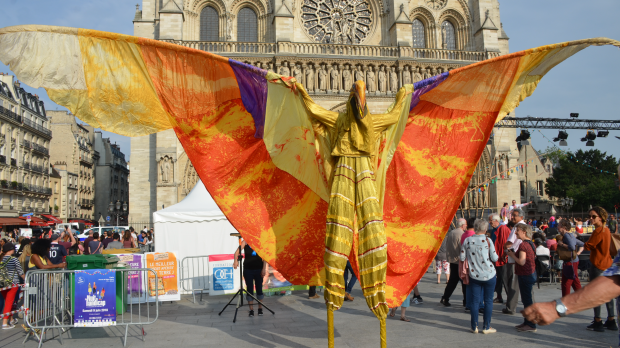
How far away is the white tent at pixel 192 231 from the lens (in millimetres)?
9555

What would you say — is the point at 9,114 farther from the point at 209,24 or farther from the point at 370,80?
the point at 370,80

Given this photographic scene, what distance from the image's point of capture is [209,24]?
81.4 ft

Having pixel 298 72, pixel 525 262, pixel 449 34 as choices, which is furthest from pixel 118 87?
pixel 449 34

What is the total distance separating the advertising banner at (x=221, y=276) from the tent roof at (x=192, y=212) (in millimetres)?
1136

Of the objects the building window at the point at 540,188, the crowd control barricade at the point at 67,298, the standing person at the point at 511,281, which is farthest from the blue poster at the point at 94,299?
the building window at the point at 540,188

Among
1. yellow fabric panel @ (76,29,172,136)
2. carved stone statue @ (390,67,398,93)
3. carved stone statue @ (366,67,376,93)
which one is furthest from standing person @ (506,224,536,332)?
carved stone statue @ (390,67,398,93)

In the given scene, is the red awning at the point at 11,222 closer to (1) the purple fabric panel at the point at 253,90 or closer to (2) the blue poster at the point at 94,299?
(2) the blue poster at the point at 94,299

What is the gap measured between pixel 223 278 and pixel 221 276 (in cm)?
6

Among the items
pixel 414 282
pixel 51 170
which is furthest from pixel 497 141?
pixel 51 170

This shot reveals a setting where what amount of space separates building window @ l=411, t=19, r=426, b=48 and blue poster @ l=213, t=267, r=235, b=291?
21960mm

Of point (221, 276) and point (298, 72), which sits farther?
point (298, 72)

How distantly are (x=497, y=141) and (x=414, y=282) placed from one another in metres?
23.2

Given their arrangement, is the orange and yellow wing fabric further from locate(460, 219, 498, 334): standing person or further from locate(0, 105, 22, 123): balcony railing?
locate(0, 105, 22, 123): balcony railing

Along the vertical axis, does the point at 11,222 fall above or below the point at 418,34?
below
